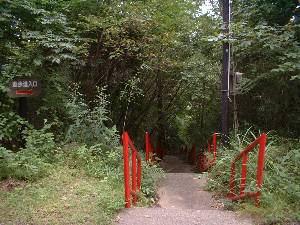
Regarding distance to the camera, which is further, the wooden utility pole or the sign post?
the wooden utility pole

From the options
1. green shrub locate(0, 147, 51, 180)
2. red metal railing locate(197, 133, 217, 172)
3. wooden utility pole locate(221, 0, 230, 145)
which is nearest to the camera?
green shrub locate(0, 147, 51, 180)

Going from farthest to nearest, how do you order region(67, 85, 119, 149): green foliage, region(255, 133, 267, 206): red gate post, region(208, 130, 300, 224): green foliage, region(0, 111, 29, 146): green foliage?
region(67, 85, 119, 149): green foliage < region(0, 111, 29, 146): green foliage < region(255, 133, 267, 206): red gate post < region(208, 130, 300, 224): green foliage

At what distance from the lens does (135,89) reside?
446 inches

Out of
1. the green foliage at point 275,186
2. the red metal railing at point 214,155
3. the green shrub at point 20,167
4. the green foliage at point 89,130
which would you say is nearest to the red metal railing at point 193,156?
the red metal railing at point 214,155

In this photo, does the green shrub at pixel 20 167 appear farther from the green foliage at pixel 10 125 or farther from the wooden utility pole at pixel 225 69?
the wooden utility pole at pixel 225 69

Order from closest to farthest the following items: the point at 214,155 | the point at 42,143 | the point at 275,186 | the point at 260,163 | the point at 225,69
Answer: the point at 260,163, the point at 275,186, the point at 42,143, the point at 225,69, the point at 214,155

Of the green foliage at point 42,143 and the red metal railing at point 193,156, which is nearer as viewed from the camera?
the green foliage at point 42,143

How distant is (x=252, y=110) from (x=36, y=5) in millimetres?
7141

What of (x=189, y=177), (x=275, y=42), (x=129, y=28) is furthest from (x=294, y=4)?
(x=189, y=177)

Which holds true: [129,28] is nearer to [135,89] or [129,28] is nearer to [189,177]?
[135,89]

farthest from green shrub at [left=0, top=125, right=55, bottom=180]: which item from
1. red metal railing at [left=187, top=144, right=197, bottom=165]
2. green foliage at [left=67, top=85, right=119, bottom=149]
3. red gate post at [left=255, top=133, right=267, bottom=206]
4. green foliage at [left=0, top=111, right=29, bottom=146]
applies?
red metal railing at [left=187, top=144, right=197, bottom=165]

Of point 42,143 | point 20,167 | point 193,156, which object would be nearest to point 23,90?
point 42,143

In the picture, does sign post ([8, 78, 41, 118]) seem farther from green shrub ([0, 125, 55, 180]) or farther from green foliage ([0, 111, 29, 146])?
green shrub ([0, 125, 55, 180])

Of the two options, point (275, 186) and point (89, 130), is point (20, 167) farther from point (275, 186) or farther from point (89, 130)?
point (275, 186)
